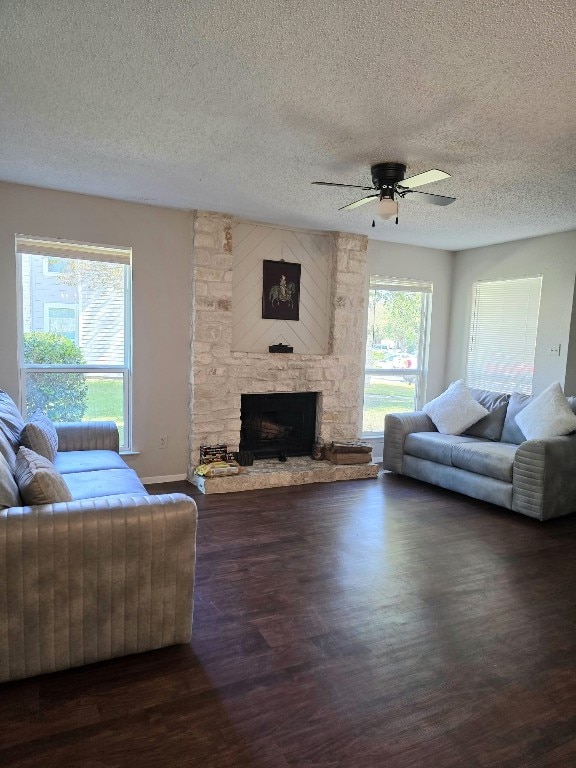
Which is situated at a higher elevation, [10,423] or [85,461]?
[10,423]

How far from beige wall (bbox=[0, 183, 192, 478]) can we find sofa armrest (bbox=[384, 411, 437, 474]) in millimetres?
2178

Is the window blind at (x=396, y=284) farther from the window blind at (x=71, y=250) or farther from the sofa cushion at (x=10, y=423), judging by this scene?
the sofa cushion at (x=10, y=423)

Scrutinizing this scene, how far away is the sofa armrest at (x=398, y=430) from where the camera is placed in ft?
17.4

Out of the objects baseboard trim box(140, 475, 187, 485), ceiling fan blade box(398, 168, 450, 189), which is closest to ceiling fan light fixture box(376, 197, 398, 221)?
ceiling fan blade box(398, 168, 450, 189)

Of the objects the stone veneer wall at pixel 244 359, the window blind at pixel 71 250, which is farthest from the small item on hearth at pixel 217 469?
the window blind at pixel 71 250

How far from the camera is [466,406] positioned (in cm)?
516

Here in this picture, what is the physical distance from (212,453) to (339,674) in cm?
294

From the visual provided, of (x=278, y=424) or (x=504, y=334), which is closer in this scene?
→ (x=278, y=424)

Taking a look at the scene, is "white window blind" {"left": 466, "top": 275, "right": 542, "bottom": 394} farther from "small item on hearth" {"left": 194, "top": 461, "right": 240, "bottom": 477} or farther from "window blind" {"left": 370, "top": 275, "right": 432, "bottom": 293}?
"small item on hearth" {"left": 194, "top": 461, "right": 240, "bottom": 477}

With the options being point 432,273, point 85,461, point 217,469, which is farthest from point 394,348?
point 85,461

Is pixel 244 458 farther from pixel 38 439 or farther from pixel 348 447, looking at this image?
pixel 38 439

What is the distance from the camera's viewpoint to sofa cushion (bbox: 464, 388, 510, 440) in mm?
4992

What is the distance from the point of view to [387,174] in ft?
10.4

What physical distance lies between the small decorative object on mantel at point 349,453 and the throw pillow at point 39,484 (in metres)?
3.38
